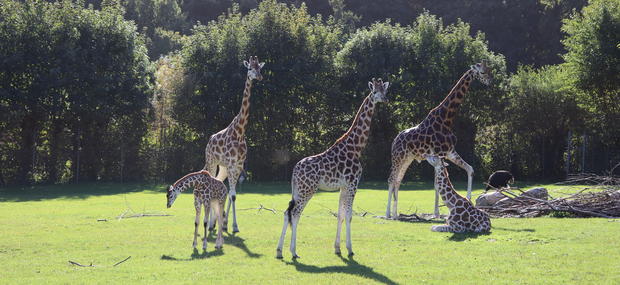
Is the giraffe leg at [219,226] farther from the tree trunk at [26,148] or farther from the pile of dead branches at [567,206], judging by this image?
the tree trunk at [26,148]

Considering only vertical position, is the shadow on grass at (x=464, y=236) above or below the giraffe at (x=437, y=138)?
below

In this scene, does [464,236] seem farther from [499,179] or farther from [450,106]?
[499,179]

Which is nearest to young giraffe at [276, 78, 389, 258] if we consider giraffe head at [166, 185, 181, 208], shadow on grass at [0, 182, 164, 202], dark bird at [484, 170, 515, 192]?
giraffe head at [166, 185, 181, 208]

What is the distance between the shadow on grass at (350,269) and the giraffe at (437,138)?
6981 millimetres

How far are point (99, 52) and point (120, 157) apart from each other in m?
5.49

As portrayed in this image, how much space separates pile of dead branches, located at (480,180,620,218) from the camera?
19.0m

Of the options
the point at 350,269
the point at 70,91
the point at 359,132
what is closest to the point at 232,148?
the point at 359,132

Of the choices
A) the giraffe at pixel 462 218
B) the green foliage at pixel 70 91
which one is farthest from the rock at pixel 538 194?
the green foliage at pixel 70 91

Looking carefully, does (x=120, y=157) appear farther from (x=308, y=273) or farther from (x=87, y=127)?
(x=308, y=273)

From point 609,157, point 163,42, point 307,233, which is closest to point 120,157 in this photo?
point 307,233

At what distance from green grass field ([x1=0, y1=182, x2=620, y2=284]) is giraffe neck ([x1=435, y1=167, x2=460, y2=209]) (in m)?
0.88

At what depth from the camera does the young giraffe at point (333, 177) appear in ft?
45.1

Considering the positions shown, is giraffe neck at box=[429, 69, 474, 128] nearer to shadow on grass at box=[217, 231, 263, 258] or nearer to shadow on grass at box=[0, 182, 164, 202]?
shadow on grass at box=[217, 231, 263, 258]

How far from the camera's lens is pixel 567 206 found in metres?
19.3
